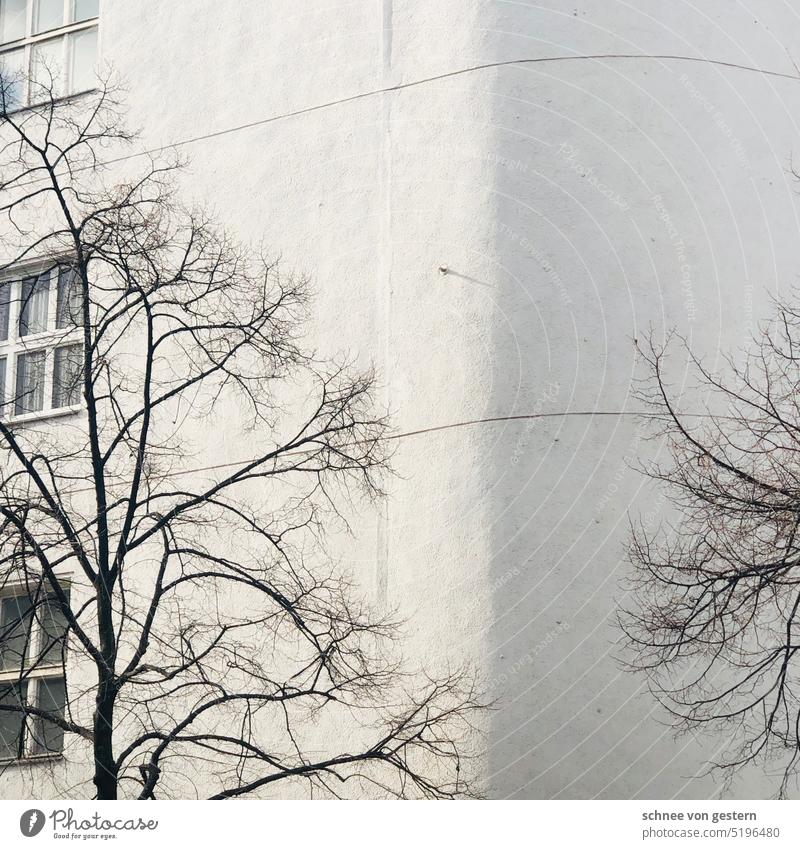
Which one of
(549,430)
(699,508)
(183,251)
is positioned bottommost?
(699,508)

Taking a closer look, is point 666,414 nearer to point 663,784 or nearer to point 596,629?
point 596,629

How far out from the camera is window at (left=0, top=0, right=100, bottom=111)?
46.8 feet

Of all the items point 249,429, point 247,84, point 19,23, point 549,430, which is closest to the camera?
point 549,430

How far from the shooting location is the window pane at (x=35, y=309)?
13.5m

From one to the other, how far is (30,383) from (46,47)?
136 inches

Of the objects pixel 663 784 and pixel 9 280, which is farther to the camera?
pixel 9 280

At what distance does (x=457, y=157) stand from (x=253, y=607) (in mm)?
3909

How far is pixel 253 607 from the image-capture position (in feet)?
39.4

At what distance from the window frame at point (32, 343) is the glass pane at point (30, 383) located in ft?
0.10

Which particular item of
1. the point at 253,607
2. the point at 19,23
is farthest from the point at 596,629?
the point at 19,23

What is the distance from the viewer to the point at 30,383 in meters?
13.4

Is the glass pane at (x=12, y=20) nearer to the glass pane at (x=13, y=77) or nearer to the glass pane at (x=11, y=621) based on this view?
the glass pane at (x=13, y=77)
